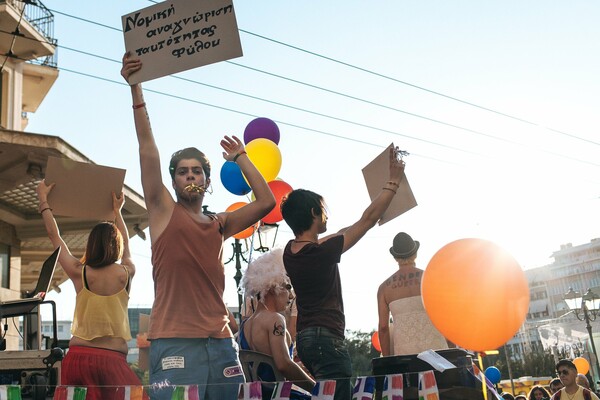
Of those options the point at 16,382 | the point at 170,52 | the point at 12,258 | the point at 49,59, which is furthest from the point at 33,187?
the point at 170,52

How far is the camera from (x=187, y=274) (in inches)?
125

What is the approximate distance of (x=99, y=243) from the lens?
4199 millimetres

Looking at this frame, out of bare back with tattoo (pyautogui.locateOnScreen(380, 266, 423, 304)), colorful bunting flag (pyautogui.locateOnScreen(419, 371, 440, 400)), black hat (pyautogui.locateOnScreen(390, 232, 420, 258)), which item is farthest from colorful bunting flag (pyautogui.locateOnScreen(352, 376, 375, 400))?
black hat (pyautogui.locateOnScreen(390, 232, 420, 258))

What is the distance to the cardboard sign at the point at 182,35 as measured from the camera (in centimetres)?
360

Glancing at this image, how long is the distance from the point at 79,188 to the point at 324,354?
1813mm

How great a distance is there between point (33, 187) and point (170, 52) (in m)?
12.7

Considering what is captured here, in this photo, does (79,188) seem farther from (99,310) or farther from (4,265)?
(4,265)

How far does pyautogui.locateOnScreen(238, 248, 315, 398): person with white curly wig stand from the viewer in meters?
4.36

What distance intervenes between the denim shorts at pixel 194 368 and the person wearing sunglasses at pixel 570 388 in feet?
21.2

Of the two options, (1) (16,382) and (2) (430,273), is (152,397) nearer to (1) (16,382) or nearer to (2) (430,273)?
(2) (430,273)

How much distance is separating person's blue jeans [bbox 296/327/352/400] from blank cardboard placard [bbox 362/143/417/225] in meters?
0.76

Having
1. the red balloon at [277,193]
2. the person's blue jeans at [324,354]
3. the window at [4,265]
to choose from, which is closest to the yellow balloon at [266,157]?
the red balloon at [277,193]

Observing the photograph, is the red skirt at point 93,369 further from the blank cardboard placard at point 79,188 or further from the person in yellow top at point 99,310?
the blank cardboard placard at point 79,188

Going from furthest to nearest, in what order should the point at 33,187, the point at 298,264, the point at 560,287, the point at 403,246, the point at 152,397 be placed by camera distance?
the point at 560,287 → the point at 33,187 → the point at 403,246 → the point at 298,264 → the point at 152,397
